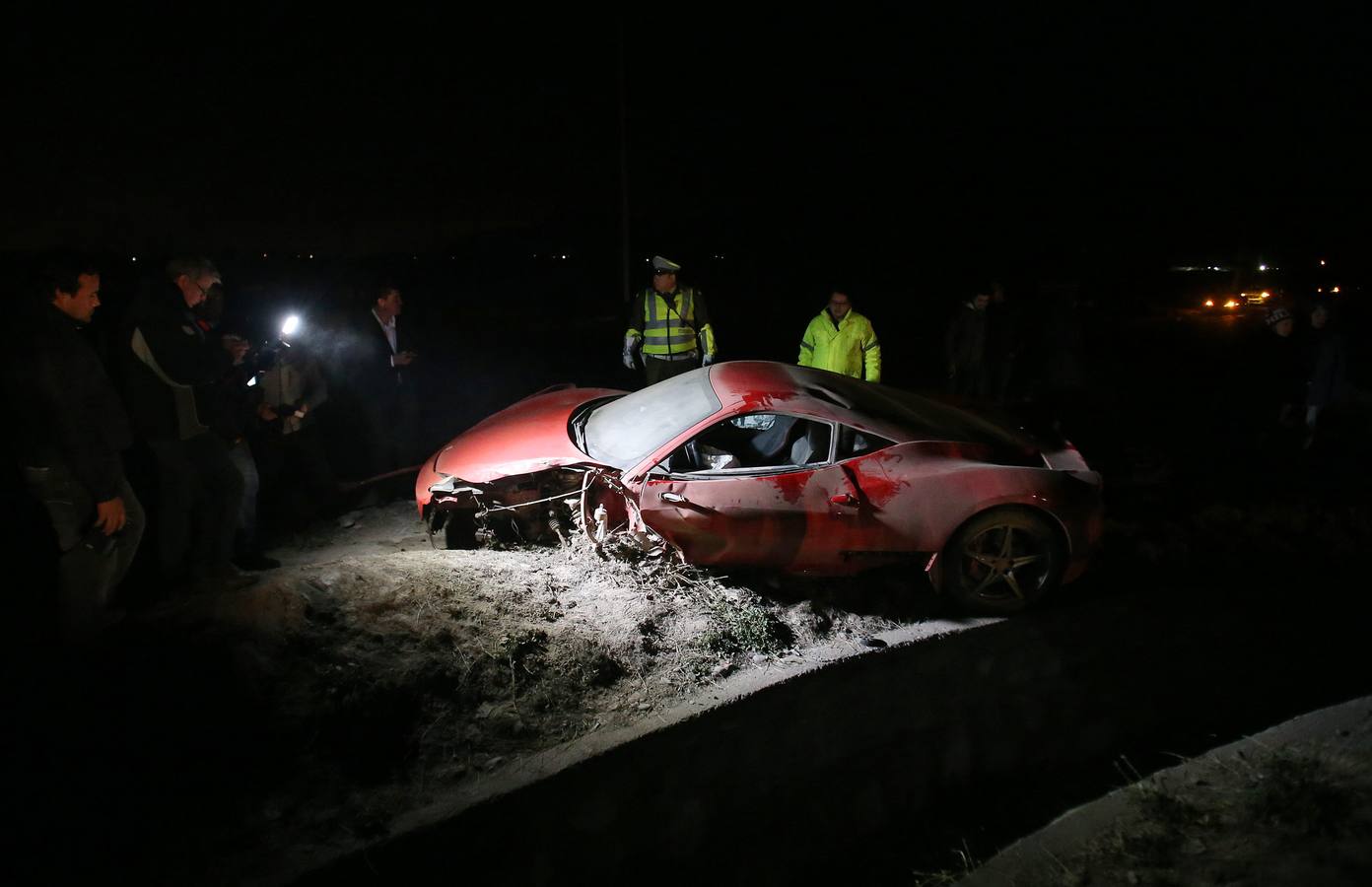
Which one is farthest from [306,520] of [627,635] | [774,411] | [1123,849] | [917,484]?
[1123,849]

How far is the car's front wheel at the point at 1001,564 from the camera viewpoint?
167 inches

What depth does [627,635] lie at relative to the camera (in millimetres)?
3932

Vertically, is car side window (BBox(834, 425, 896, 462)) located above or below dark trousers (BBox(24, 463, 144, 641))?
above

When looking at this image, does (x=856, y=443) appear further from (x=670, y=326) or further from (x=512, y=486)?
(x=670, y=326)

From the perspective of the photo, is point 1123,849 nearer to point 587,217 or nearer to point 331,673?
point 331,673

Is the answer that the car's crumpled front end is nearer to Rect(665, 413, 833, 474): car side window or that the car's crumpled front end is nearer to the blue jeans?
Rect(665, 413, 833, 474): car side window

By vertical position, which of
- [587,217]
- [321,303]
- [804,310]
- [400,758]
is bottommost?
[400,758]

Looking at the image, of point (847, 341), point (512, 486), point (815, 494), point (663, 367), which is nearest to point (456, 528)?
point (512, 486)

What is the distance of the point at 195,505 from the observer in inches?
163

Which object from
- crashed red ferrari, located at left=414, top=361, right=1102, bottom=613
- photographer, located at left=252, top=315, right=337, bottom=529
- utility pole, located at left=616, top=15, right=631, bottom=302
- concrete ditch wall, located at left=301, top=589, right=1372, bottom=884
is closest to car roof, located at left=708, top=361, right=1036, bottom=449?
crashed red ferrari, located at left=414, top=361, right=1102, bottom=613

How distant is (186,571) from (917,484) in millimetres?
3898

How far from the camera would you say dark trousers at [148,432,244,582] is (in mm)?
3926

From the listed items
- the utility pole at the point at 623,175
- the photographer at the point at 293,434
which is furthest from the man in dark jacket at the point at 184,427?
the utility pole at the point at 623,175

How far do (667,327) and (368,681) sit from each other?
13.4 feet
